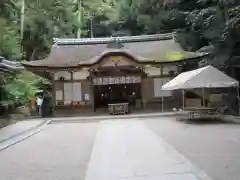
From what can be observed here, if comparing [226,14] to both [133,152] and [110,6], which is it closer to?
[133,152]

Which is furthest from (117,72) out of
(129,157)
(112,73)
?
(129,157)

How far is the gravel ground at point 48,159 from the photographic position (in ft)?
23.7

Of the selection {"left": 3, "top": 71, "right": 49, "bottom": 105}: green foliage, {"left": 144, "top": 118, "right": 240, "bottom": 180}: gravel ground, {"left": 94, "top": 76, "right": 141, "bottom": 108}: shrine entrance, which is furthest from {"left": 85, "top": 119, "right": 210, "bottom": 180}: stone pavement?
{"left": 94, "top": 76, "right": 141, "bottom": 108}: shrine entrance

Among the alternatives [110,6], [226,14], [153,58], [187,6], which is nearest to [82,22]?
[110,6]

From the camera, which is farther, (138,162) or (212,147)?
(212,147)

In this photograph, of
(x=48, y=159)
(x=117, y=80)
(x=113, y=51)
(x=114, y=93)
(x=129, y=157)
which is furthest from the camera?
(x=114, y=93)

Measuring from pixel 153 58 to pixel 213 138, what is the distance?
15.0 meters

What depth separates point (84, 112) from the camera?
25125 millimetres

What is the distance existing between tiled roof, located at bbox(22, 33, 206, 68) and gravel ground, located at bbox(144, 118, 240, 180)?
11302mm

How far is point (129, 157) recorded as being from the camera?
28.1 feet

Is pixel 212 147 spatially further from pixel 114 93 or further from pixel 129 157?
pixel 114 93

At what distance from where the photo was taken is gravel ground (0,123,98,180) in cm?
721

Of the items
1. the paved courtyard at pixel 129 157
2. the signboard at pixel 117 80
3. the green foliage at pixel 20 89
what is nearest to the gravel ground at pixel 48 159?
the paved courtyard at pixel 129 157

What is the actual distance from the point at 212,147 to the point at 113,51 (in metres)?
15.4
